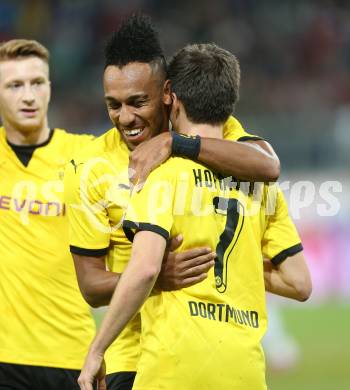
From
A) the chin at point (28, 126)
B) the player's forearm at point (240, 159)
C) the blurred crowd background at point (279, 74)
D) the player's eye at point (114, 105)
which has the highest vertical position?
the blurred crowd background at point (279, 74)

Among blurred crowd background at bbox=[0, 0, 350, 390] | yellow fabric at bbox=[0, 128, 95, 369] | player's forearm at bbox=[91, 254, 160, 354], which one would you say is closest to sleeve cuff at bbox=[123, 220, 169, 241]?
player's forearm at bbox=[91, 254, 160, 354]

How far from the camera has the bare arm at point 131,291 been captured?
11.7ft

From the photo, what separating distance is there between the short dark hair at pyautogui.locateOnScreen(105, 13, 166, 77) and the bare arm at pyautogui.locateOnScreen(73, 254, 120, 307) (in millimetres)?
901

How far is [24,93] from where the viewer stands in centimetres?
564

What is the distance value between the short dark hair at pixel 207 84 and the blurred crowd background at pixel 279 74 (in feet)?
32.1

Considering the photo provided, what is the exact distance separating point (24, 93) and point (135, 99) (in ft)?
5.17

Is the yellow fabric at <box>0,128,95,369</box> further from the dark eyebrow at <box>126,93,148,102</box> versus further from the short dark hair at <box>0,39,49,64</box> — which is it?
the dark eyebrow at <box>126,93,148,102</box>

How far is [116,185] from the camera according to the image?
14.2 feet

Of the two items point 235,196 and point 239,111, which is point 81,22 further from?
point 235,196

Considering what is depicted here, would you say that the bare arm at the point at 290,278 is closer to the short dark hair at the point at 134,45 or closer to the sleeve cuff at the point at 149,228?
the sleeve cuff at the point at 149,228

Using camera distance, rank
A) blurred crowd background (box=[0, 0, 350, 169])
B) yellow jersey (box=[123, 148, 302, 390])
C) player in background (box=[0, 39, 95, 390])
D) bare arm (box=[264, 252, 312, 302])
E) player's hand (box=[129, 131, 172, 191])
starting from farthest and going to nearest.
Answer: blurred crowd background (box=[0, 0, 350, 169]) < player in background (box=[0, 39, 95, 390]) < bare arm (box=[264, 252, 312, 302]) < player's hand (box=[129, 131, 172, 191]) < yellow jersey (box=[123, 148, 302, 390])

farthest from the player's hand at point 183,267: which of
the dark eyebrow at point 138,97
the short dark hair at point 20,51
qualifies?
the short dark hair at point 20,51

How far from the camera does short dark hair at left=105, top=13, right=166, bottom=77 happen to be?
14.2 feet

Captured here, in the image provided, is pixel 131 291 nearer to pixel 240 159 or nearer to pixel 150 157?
pixel 150 157
